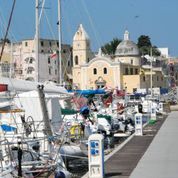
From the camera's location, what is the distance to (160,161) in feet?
62.6

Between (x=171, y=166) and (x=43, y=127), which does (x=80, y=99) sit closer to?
(x=43, y=127)

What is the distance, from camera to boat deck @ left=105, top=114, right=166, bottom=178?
679 inches

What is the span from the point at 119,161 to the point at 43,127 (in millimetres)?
2770

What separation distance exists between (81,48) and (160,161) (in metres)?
99.3

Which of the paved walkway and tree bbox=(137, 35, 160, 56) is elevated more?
tree bbox=(137, 35, 160, 56)

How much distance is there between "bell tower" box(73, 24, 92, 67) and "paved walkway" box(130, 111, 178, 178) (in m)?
89.4

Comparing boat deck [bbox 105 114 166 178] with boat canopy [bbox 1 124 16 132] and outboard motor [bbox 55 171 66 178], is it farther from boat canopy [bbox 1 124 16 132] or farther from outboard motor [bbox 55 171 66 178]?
boat canopy [bbox 1 124 16 132]

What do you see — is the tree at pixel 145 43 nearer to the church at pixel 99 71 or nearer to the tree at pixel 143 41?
the tree at pixel 143 41

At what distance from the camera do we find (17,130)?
1950 centimetres

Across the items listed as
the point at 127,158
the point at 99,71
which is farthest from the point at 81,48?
the point at 127,158

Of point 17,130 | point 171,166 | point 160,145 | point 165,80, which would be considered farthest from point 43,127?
point 165,80

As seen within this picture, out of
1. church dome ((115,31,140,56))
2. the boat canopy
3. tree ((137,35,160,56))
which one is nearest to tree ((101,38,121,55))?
tree ((137,35,160,56))

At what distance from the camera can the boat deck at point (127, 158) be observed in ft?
56.6

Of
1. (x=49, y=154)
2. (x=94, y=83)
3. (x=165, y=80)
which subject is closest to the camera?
(x=49, y=154)
